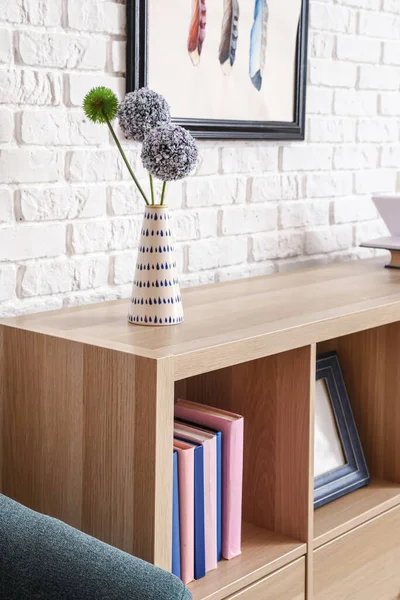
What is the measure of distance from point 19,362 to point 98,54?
63cm

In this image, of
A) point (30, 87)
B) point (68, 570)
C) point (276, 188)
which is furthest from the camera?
point (276, 188)

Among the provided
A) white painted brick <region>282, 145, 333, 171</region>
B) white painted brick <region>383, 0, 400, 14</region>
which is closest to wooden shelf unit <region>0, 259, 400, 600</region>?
white painted brick <region>282, 145, 333, 171</region>

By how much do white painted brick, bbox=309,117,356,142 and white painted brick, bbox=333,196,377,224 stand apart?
0.54ft

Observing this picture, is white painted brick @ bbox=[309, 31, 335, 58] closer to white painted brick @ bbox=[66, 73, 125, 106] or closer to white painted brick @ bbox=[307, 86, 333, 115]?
white painted brick @ bbox=[307, 86, 333, 115]

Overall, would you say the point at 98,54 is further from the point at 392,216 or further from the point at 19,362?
the point at 392,216

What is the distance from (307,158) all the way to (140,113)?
2.78ft

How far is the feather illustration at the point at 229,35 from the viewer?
193 cm

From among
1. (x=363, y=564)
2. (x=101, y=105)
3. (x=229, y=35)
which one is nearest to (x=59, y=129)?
(x=101, y=105)

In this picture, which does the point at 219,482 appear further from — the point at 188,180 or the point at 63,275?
the point at 188,180

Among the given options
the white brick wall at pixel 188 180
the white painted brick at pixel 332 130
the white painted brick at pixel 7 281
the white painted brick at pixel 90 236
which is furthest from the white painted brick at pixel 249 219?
the white painted brick at pixel 7 281

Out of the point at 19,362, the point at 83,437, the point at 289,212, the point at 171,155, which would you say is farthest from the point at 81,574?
the point at 289,212

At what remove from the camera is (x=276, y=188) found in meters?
2.13

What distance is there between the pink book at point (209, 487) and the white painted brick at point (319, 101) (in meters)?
1.04

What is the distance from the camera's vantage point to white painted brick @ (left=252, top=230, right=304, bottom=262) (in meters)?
2.11
